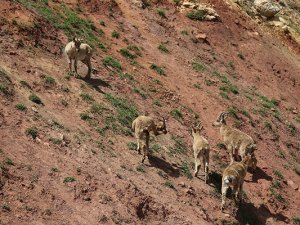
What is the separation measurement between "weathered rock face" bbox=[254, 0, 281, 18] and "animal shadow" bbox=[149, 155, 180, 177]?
28814 mm

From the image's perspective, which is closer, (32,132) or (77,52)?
(32,132)

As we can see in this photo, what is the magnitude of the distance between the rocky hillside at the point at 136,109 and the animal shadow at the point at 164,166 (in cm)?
6

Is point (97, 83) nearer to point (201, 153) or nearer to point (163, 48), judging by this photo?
point (201, 153)

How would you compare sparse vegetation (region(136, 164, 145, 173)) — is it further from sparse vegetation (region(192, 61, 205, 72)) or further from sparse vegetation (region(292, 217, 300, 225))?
sparse vegetation (region(192, 61, 205, 72))

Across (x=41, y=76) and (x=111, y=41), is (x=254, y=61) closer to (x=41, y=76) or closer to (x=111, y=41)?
(x=111, y=41)

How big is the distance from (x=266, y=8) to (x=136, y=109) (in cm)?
2548

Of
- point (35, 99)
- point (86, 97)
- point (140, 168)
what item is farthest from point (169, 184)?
point (35, 99)

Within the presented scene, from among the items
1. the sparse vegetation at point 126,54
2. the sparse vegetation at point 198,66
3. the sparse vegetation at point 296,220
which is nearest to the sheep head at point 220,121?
the sparse vegetation at point 296,220

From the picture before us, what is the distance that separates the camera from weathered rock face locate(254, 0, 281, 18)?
4622cm

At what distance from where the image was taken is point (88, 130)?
2108 centimetres

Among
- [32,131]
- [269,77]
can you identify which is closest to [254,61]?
[269,77]

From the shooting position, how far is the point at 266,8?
152ft

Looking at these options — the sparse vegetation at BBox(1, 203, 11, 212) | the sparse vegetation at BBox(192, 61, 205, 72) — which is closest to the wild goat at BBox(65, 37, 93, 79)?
the sparse vegetation at BBox(192, 61, 205, 72)

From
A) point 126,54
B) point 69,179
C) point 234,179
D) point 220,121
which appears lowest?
point 126,54
